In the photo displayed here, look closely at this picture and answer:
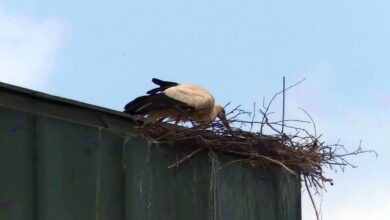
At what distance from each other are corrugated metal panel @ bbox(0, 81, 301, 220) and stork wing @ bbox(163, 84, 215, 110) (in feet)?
5.46

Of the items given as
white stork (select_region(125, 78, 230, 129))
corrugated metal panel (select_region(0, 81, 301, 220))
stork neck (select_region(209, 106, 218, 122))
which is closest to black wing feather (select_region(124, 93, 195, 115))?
white stork (select_region(125, 78, 230, 129))

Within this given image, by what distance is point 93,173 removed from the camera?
4.97 meters

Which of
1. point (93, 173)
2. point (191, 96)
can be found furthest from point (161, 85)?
point (93, 173)

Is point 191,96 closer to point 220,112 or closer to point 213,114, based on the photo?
point 220,112

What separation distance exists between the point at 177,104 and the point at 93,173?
2.91m

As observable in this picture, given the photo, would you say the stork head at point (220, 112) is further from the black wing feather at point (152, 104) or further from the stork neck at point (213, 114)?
the black wing feather at point (152, 104)

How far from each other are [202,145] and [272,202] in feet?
3.58

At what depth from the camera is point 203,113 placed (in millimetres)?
8289

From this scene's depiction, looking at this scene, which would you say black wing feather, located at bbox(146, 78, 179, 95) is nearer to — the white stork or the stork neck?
the white stork

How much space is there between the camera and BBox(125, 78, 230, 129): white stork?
753cm

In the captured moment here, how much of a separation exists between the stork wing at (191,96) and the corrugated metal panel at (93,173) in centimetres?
166

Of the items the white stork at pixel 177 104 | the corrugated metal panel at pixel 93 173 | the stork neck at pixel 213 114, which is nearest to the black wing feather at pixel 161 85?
the white stork at pixel 177 104

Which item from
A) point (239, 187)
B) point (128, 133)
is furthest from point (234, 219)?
point (128, 133)

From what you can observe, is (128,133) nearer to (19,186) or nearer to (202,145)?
(202,145)
